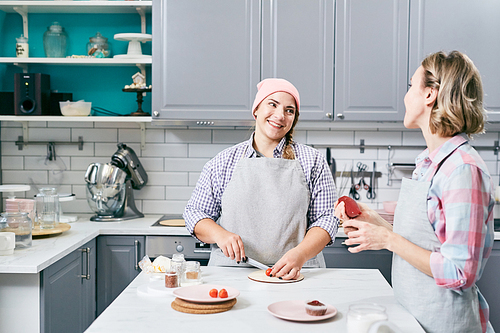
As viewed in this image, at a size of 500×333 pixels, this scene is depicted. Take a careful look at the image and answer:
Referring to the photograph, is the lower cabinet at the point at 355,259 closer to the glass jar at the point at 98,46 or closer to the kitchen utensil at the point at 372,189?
the kitchen utensil at the point at 372,189

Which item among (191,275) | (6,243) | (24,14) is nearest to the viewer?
(191,275)

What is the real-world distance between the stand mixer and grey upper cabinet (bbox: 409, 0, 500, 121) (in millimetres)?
1870

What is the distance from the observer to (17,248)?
6.99 ft

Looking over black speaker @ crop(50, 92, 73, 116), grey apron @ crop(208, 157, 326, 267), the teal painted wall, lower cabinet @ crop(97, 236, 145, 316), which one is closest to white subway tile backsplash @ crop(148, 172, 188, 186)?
the teal painted wall

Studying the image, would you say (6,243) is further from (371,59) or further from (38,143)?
(371,59)

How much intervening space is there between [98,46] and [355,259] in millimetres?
2127

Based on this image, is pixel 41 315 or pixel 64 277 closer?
pixel 41 315

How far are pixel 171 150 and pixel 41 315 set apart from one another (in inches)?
60.8

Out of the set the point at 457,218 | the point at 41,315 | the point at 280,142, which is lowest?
the point at 41,315

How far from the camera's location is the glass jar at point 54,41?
10.1ft

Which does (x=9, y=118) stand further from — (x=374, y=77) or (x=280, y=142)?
(x=374, y=77)

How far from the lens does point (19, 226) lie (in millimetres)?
2113

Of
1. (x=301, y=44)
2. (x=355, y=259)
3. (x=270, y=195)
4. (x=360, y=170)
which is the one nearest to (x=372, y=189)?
(x=360, y=170)

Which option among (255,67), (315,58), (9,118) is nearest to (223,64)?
(255,67)
